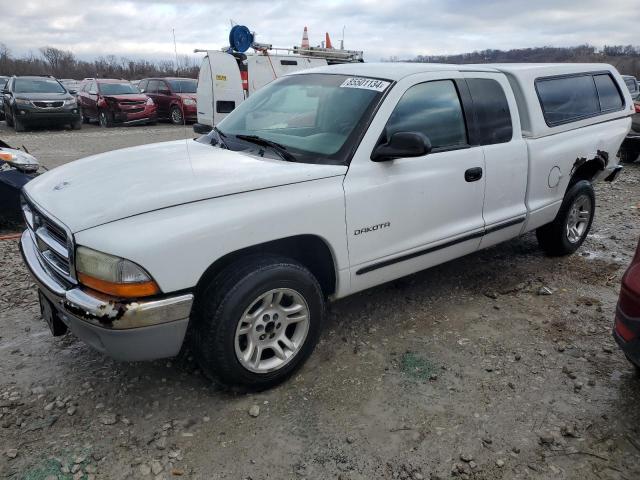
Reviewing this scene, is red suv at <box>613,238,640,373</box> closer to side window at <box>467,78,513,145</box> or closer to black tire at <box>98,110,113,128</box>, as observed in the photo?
side window at <box>467,78,513,145</box>

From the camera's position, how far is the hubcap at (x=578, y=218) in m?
4.91

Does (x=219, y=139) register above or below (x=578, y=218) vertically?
above

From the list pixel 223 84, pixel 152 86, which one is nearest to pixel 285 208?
pixel 223 84

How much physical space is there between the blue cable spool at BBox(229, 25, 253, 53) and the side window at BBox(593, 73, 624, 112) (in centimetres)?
798

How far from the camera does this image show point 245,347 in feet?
9.27

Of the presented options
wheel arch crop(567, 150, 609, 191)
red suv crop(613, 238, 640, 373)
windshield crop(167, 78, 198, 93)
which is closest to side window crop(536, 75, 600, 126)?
wheel arch crop(567, 150, 609, 191)

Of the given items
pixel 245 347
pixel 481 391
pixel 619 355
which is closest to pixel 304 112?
pixel 245 347

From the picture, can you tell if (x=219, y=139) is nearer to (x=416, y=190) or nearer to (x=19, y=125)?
(x=416, y=190)

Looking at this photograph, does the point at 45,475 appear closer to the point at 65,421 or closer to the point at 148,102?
the point at 65,421

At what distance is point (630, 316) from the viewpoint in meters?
2.62

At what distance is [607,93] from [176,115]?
14.7 m

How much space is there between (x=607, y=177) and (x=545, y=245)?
1.09m

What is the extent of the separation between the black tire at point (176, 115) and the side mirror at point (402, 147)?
50.0 feet

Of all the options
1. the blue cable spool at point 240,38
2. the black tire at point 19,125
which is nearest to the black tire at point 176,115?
the black tire at point 19,125
